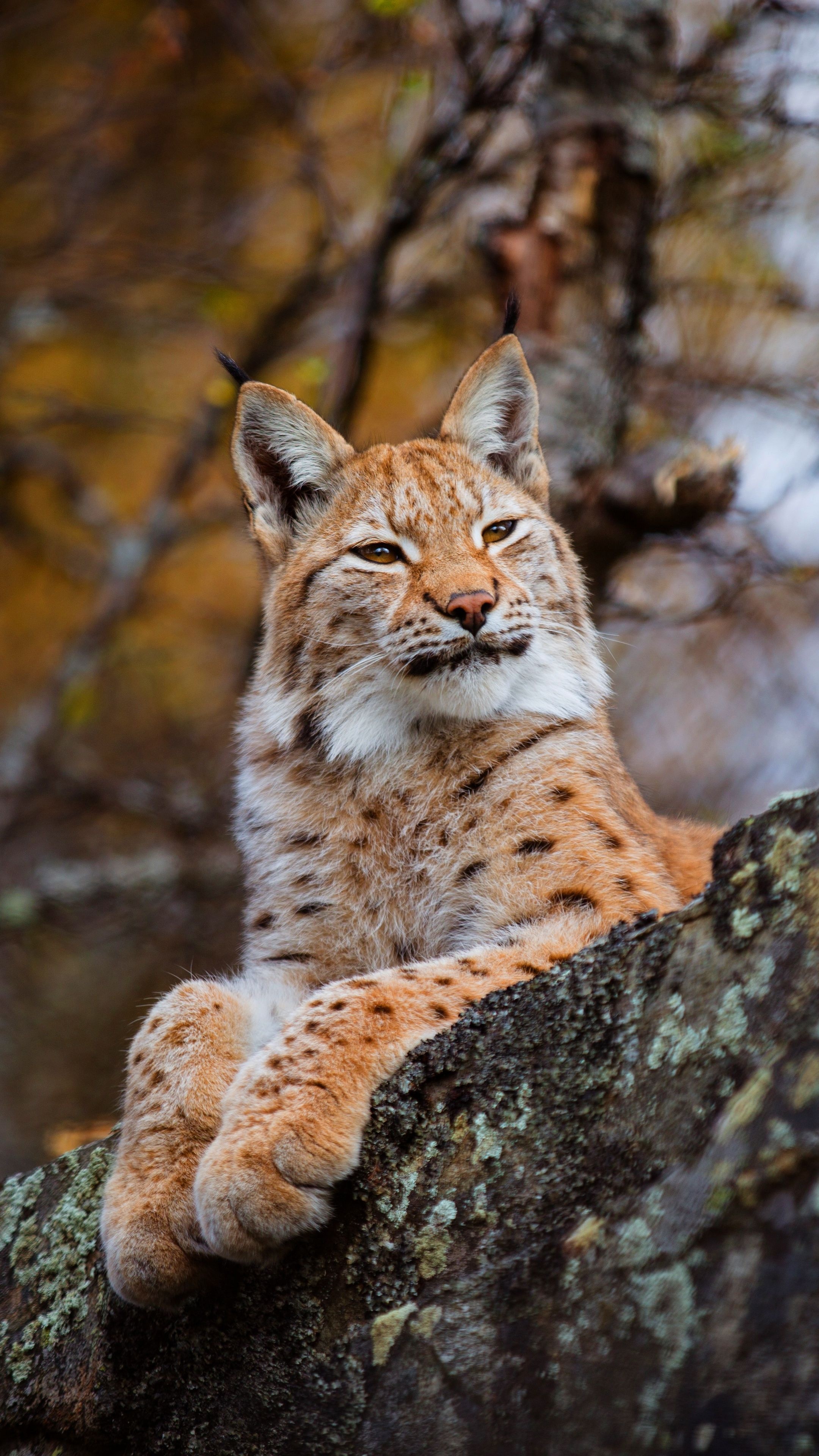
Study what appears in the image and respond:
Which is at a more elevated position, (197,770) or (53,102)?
(53,102)

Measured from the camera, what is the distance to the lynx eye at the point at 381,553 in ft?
13.5

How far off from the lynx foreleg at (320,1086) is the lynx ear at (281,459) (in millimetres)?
1969

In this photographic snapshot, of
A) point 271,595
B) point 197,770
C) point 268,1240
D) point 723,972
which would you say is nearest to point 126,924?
point 197,770

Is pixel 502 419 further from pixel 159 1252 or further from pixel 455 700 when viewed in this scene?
pixel 159 1252

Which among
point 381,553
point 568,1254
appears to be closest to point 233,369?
point 381,553

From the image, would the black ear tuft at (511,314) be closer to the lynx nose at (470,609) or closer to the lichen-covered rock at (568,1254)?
the lynx nose at (470,609)

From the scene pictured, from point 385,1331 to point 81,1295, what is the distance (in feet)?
3.64

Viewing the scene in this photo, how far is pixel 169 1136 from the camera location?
123 inches

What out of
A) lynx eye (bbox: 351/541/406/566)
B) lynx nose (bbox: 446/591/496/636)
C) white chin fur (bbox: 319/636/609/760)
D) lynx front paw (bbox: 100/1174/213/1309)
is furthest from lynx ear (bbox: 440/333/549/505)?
lynx front paw (bbox: 100/1174/213/1309)

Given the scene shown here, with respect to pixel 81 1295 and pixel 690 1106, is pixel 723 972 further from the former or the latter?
pixel 81 1295

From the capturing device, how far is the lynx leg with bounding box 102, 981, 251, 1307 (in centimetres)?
285

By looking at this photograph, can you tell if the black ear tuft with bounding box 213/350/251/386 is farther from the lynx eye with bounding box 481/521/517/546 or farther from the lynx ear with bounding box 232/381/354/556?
the lynx eye with bounding box 481/521/517/546

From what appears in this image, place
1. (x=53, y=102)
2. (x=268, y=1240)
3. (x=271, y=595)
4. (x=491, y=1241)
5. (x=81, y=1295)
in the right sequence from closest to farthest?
(x=491, y=1241), (x=268, y=1240), (x=81, y=1295), (x=271, y=595), (x=53, y=102)

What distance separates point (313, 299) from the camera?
8531 millimetres
